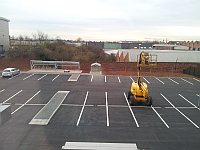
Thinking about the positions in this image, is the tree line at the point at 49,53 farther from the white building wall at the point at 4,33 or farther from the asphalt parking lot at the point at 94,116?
the asphalt parking lot at the point at 94,116

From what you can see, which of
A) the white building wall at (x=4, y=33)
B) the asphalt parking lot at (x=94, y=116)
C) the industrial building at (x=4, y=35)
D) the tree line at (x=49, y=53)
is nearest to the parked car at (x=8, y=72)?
the asphalt parking lot at (x=94, y=116)

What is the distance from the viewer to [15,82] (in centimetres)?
2520

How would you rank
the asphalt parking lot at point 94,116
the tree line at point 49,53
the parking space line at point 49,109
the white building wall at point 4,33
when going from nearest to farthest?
the asphalt parking lot at point 94,116
the parking space line at point 49,109
the tree line at point 49,53
the white building wall at point 4,33

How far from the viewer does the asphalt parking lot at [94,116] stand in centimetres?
1098

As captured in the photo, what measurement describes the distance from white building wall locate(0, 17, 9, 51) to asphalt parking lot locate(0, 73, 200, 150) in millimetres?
31231

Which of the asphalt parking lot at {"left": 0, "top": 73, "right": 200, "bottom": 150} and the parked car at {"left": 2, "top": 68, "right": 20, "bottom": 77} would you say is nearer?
the asphalt parking lot at {"left": 0, "top": 73, "right": 200, "bottom": 150}

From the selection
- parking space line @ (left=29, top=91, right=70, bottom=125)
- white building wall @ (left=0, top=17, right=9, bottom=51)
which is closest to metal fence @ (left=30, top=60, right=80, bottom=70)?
parking space line @ (left=29, top=91, right=70, bottom=125)

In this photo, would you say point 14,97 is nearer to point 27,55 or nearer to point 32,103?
point 32,103

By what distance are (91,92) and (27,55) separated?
27.0 m

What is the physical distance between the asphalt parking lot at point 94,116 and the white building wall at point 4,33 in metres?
31.2

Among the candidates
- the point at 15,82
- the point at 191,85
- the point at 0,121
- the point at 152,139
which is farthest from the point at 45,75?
the point at 0,121

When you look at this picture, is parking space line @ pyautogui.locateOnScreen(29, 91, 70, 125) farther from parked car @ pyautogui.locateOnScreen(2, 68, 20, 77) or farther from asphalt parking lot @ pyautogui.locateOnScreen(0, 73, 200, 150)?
parked car @ pyautogui.locateOnScreen(2, 68, 20, 77)

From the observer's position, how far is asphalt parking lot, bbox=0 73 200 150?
36.0 feet

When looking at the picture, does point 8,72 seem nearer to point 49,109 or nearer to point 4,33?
point 49,109
